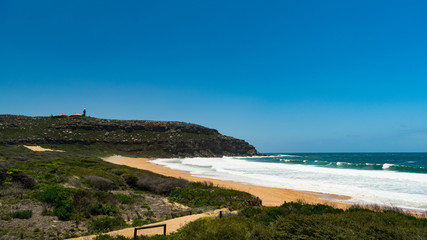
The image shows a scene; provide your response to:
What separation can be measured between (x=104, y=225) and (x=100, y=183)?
7.08 m

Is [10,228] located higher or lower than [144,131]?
lower

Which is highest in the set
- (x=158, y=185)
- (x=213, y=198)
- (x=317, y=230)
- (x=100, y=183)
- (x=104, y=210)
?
(x=317, y=230)

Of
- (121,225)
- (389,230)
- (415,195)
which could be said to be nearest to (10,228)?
(121,225)

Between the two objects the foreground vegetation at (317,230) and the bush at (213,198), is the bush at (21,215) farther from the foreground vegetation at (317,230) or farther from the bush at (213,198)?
the bush at (213,198)

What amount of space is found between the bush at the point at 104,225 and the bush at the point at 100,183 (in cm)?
635

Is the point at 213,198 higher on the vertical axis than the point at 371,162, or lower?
lower

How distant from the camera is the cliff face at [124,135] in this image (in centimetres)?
6725

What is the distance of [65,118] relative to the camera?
87.7 m

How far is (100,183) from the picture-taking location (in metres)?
14.9

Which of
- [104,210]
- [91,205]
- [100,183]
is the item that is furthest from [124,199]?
[100,183]

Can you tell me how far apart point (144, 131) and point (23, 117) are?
38.8 meters

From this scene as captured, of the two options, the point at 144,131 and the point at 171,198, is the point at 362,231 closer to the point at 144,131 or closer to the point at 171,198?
the point at 171,198

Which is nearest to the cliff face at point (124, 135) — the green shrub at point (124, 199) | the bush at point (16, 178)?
the bush at point (16, 178)

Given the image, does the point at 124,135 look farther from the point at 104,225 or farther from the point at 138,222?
the point at 104,225
